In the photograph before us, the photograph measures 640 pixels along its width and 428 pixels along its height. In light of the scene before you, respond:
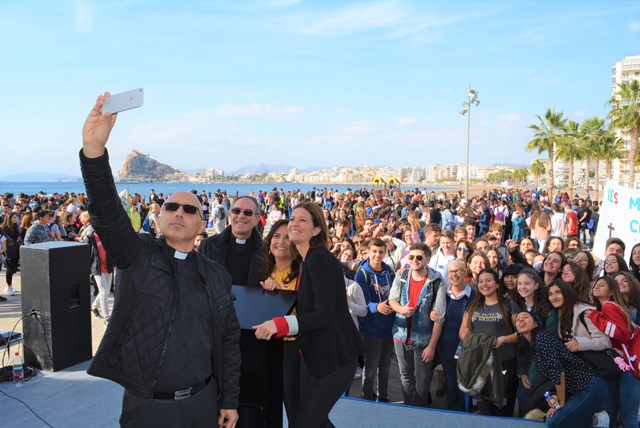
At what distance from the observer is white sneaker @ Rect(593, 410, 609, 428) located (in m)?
3.92

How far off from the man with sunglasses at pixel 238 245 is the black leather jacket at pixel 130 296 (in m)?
1.62

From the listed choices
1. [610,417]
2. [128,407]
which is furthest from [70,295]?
[610,417]

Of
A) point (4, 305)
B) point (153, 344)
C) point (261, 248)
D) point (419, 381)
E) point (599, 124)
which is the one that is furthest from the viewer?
point (599, 124)

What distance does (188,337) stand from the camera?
7.59ft

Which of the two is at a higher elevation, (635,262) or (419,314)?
(635,262)

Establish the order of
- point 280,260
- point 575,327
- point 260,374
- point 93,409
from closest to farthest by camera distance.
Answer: point 260,374 < point 280,260 < point 575,327 < point 93,409

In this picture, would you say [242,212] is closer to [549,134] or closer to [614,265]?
[614,265]

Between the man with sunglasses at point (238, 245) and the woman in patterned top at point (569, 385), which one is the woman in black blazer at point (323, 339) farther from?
the woman in patterned top at point (569, 385)

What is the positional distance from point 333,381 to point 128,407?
1.13 metres

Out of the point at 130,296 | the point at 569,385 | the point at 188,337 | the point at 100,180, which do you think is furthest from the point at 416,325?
the point at 100,180

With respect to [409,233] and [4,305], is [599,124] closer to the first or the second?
[409,233]

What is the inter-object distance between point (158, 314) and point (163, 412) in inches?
17.7

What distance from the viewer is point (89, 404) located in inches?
174

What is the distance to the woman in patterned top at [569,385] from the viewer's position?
389 cm
